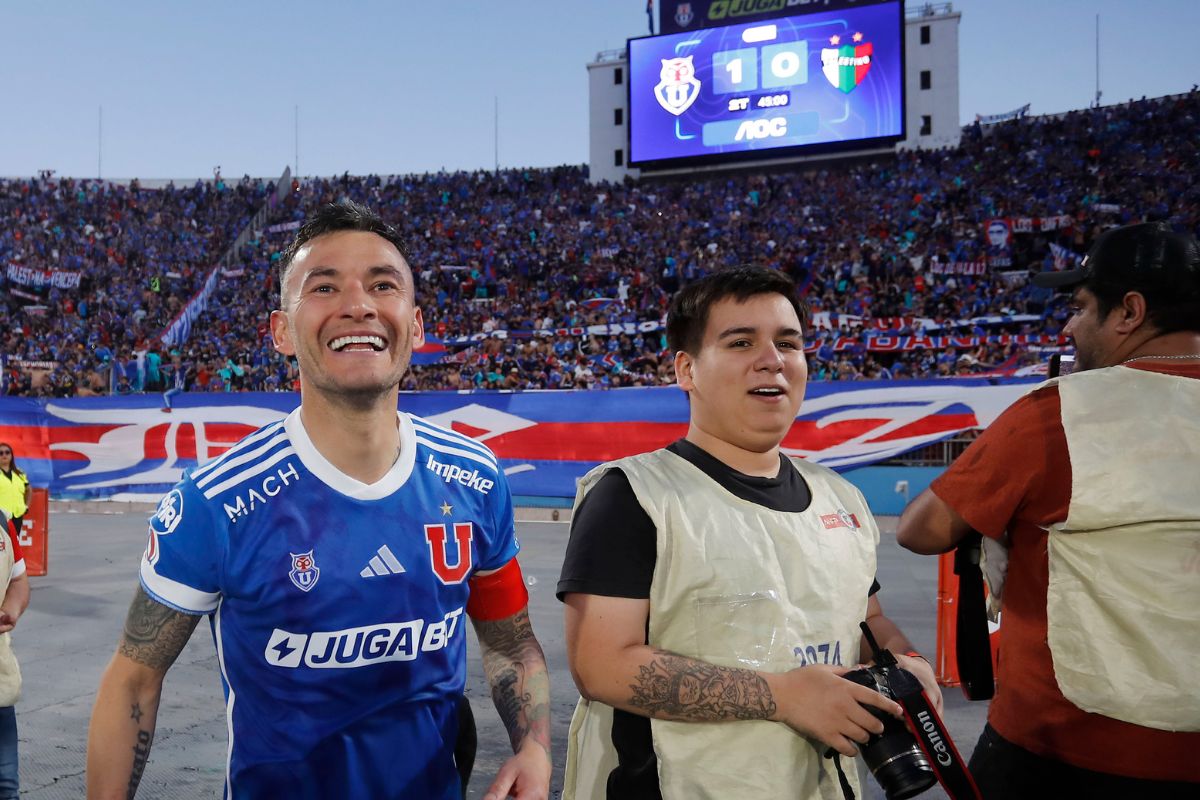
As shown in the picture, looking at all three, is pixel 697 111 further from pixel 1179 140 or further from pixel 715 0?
pixel 1179 140

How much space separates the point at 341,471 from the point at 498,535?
0.47m

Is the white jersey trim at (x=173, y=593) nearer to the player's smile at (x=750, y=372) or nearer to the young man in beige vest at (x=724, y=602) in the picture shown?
the young man in beige vest at (x=724, y=602)

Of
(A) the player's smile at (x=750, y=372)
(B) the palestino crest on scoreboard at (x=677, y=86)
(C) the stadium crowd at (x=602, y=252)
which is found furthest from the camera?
(B) the palestino crest on scoreboard at (x=677, y=86)

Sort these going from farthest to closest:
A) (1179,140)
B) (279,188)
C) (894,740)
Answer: (279,188)
(1179,140)
(894,740)

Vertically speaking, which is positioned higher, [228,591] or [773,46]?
[773,46]

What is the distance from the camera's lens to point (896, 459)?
11.3 metres

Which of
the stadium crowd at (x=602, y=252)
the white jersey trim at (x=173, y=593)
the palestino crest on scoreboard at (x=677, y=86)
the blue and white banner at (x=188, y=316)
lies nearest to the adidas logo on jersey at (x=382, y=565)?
the white jersey trim at (x=173, y=593)

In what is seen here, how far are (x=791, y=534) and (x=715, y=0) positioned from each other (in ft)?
135

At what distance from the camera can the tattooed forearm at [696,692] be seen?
190 cm

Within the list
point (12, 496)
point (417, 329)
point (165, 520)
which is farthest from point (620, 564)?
point (12, 496)

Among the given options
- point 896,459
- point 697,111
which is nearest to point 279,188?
point 697,111

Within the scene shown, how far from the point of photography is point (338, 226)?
2170 mm

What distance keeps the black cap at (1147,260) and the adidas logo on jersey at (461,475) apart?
1.87 metres

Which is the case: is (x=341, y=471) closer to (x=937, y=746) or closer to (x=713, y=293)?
(x=713, y=293)
